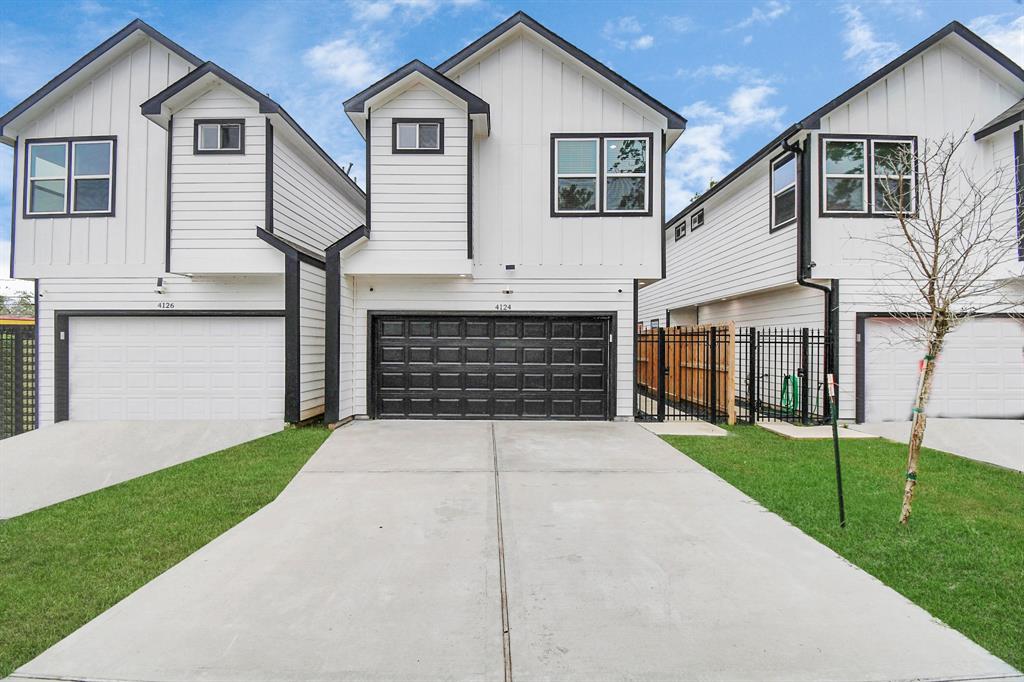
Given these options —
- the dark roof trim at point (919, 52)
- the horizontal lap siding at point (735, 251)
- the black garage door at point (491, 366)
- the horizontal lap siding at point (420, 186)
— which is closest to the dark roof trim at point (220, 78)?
the horizontal lap siding at point (420, 186)

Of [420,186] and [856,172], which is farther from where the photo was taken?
→ [856,172]

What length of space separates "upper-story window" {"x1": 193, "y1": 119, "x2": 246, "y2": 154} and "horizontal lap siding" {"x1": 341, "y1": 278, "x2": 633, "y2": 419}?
3.06 metres

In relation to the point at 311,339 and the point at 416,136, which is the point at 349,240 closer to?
the point at 311,339

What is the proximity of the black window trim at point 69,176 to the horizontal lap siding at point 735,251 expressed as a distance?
12649 millimetres

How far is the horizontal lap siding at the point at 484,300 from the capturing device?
33.0 feet

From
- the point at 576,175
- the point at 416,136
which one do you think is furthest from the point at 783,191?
the point at 416,136

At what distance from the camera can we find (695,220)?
51.5 feet

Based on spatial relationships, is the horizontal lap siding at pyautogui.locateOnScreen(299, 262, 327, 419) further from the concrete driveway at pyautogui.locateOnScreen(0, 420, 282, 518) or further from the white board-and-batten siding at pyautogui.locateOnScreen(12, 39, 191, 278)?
the white board-and-batten siding at pyautogui.locateOnScreen(12, 39, 191, 278)

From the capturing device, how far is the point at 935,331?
4660 millimetres

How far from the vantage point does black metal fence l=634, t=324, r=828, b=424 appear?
32.6 feet

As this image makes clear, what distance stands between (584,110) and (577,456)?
6608 millimetres

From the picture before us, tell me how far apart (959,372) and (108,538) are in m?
13.0

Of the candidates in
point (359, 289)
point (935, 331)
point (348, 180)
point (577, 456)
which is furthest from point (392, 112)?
point (935, 331)

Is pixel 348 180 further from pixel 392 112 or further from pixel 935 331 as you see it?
pixel 935 331
